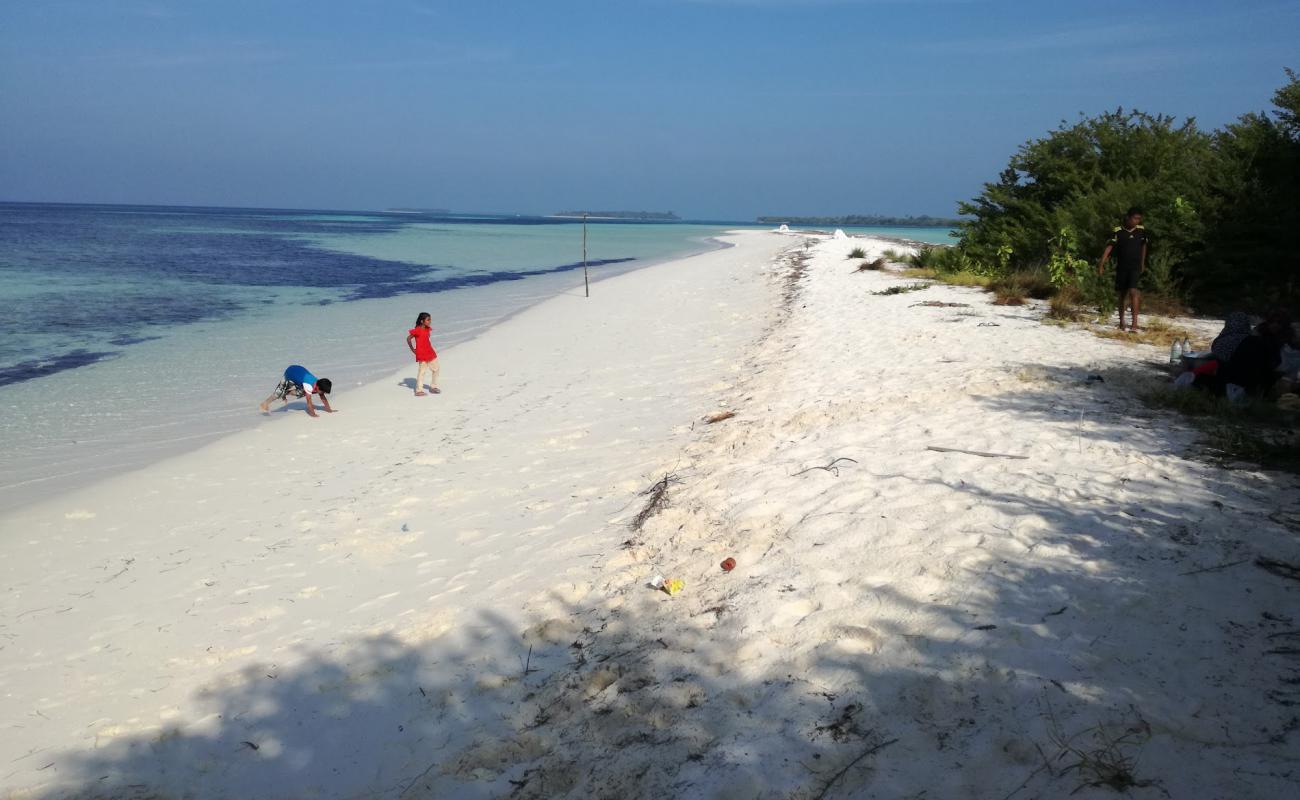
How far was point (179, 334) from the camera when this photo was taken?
14.6m

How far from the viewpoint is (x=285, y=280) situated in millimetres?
25734

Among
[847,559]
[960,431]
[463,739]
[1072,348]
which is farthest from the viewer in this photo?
[1072,348]

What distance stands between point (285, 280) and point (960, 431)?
25.0 m

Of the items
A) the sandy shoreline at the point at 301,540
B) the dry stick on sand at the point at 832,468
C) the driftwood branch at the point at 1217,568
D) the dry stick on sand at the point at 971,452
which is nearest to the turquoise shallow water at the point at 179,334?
the sandy shoreline at the point at 301,540

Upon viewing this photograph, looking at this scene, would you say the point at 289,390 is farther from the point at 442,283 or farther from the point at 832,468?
the point at 442,283

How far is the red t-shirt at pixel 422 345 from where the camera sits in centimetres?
931

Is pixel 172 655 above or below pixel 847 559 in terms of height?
below

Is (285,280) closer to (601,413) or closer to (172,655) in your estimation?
(601,413)

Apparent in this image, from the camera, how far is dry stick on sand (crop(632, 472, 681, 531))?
5.14m

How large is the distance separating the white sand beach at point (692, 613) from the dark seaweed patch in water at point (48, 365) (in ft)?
19.2

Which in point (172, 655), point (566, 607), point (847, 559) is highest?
point (847, 559)

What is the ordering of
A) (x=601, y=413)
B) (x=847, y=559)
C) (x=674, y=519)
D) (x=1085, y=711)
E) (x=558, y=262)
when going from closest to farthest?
(x=1085, y=711), (x=847, y=559), (x=674, y=519), (x=601, y=413), (x=558, y=262)

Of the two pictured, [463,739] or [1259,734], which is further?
[463,739]

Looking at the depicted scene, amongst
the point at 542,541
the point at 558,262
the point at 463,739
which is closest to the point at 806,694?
the point at 463,739
